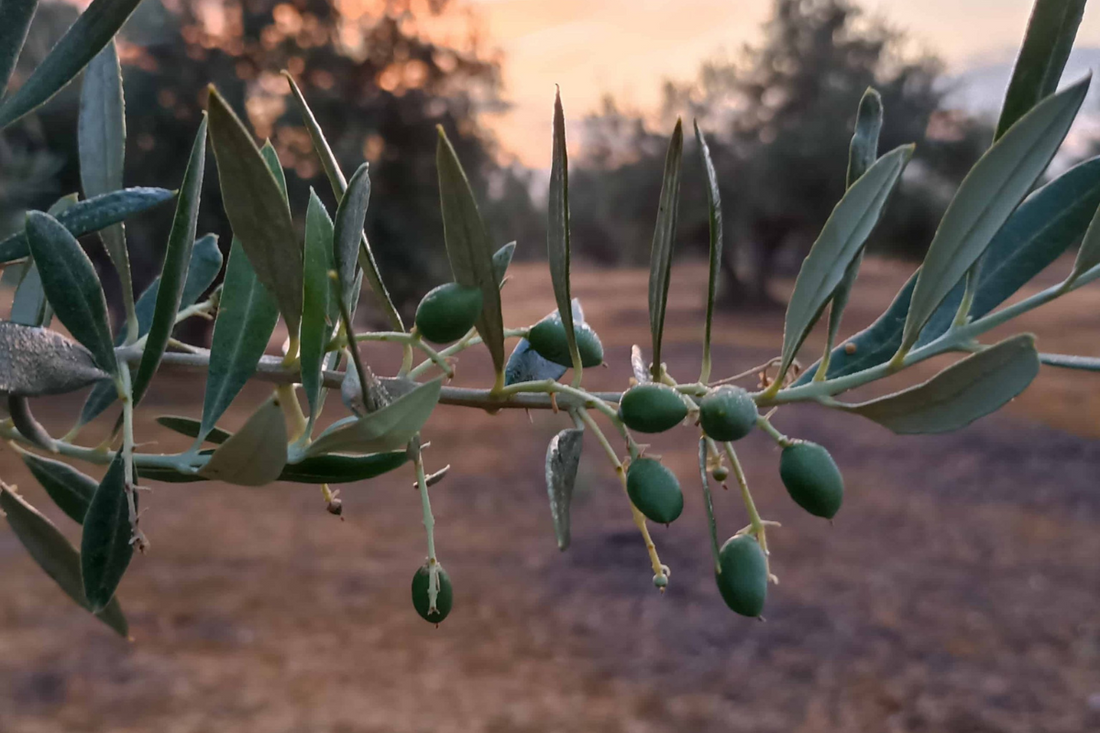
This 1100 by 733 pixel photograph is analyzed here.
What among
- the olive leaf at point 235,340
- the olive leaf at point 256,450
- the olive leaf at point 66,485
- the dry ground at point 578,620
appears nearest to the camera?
the olive leaf at point 256,450

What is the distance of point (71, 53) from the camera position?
0.42 metres

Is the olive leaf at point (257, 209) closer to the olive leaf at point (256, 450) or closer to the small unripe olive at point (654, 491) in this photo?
the olive leaf at point (256, 450)

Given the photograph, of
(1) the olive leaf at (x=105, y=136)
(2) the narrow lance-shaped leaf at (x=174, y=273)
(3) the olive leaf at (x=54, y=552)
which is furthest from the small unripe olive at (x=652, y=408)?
(3) the olive leaf at (x=54, y=552)

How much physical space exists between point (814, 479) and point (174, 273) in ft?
1.08

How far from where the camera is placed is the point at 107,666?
13.7ft

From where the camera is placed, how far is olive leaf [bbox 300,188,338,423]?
0.38m

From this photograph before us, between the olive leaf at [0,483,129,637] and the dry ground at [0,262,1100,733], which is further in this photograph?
the dry ground at [0,262,1100,733]

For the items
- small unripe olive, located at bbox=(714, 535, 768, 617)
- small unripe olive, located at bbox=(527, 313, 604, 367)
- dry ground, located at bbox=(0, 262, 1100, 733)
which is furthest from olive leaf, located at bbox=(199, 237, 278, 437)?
dry ground, located at bbox=(0, 262, 1100, 733)

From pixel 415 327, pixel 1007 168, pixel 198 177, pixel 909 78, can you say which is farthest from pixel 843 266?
pixel 909 78

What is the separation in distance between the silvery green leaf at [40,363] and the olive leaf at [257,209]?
0.11 meters

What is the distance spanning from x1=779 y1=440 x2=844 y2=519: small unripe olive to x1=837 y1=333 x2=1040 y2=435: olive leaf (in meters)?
0.03

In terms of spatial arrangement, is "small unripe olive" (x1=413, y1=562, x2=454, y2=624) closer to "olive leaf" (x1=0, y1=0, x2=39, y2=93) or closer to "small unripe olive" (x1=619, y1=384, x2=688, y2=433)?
"small unripe olive" (x1=619, y1=384, x2=688, y2=433)

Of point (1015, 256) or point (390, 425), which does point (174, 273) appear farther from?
point (1015, 256)

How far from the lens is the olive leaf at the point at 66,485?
0.58 metres
